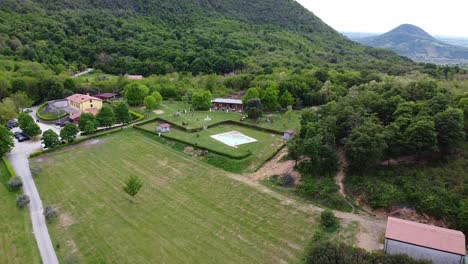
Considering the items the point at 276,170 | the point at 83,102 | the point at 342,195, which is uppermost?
the point at 83,102

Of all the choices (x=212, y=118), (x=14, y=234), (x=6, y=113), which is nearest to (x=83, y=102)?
(x=6, y=113)

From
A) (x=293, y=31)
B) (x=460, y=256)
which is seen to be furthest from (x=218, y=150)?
(x=293, y=31)

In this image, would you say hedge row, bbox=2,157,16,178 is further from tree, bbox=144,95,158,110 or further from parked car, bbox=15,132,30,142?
tree, bbox=144,95,158,110

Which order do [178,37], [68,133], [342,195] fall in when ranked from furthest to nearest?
[178,37], [68,133], [342,195]

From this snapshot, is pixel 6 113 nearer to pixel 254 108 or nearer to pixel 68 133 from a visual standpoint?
pixel 68 133

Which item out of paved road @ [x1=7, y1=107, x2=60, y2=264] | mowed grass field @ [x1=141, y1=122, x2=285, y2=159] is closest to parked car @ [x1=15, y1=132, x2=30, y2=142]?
paved road @ [x1=7, y1=107, x2=60, y2=264]

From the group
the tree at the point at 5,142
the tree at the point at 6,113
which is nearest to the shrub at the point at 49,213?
the tree at the point at 5,142
